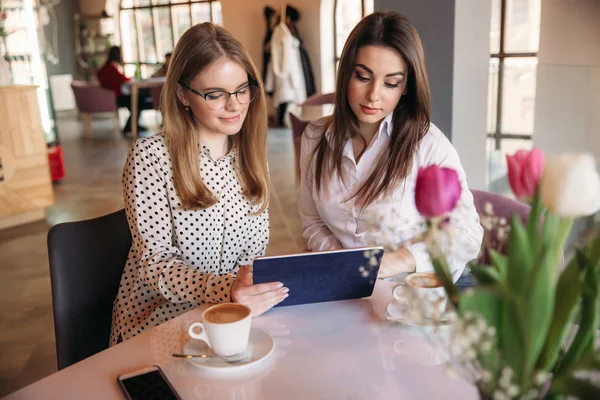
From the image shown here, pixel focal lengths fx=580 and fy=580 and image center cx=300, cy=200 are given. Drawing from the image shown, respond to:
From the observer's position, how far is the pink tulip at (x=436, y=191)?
1.88ft

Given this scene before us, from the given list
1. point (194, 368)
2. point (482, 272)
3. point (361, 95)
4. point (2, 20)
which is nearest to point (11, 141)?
point (2, 20)

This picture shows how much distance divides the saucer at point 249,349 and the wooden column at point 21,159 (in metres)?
4.46

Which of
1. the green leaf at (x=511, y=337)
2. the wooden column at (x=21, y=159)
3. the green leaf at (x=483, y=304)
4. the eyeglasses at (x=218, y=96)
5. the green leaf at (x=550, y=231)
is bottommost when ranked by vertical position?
the wooden column at (x=21, y=159)

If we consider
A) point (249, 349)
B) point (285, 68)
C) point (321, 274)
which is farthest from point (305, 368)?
point (285, 68)

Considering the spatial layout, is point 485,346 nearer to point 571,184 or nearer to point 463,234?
point 571,184

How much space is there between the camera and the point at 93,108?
10.5 metres

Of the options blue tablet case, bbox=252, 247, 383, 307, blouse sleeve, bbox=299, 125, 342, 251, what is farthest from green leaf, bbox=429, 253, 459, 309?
blouse sleeve, bbox=299, 125, 342, 251

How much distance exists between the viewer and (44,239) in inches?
189

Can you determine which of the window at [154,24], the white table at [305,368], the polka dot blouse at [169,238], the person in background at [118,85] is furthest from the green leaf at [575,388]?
the window at [154,24]

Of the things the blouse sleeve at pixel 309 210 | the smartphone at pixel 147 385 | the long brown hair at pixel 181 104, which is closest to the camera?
the smartphone at pixel 147 385

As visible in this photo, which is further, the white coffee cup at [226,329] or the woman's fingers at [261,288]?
the woman's fingers at [261,288]

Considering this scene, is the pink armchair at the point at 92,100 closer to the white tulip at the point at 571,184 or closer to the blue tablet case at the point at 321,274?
the blue tablet case at the point at 321,274

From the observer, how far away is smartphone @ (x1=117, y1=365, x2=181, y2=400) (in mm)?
1021

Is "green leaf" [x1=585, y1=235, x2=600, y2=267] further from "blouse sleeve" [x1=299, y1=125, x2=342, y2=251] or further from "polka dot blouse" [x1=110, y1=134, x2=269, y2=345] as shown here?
"blouse sleeve" [x1=299, y1=125, x2=342, y2=251]
